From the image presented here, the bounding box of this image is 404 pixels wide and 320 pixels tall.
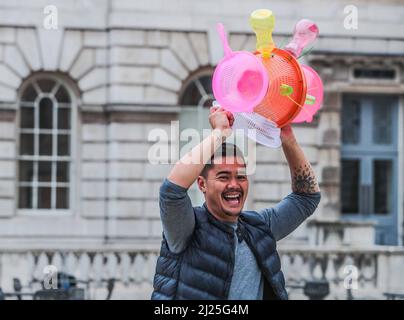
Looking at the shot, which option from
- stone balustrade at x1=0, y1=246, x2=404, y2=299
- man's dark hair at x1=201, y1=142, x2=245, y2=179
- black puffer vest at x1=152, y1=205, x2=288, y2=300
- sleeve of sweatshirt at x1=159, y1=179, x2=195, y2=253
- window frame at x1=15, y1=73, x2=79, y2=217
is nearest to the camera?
sleeve of sweatshirt at x1=159, y1=179, x2=195, y2=253

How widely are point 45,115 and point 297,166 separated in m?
12.4

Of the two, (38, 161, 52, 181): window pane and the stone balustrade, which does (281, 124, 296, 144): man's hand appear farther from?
(38, 161, 52, 181): window pane

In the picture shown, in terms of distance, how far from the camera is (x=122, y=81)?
1748 cm

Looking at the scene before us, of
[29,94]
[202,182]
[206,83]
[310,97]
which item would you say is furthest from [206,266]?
[206,83]

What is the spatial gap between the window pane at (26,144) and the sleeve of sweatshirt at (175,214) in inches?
502

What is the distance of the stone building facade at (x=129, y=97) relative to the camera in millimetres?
17172

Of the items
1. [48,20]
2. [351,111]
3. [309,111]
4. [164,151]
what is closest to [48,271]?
[164,151]

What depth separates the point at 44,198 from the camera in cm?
1727

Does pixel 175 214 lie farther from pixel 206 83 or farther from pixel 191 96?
pixel 206 83

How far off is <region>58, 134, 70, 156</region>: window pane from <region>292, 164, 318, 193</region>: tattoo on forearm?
12.4 metres

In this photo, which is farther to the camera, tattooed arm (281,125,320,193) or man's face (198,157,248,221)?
tattooed arm (281,125,320,193)

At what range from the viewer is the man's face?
15.5ft

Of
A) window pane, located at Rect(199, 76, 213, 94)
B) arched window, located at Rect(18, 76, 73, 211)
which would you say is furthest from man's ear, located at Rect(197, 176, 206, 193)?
window pane, located at Rect(199, 76, 213, 94)

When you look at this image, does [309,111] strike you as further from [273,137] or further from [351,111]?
[351,111]
